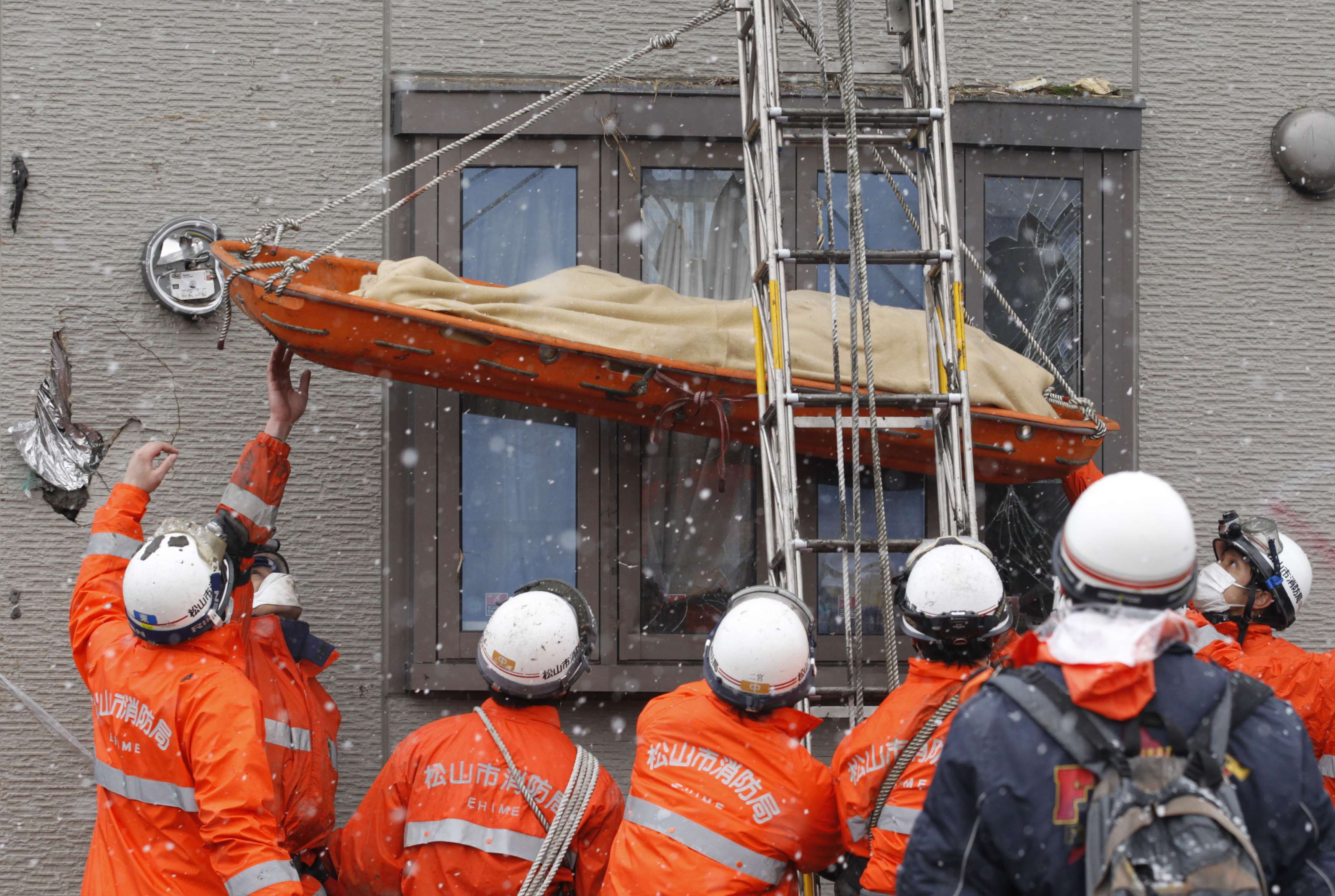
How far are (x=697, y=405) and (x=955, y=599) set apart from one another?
179 cm

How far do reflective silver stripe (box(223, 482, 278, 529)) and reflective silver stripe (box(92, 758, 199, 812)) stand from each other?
3.50ft

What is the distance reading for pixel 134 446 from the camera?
208 inches

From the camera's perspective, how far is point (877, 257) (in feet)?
14.4

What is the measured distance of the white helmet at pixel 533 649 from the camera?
355 centimetres

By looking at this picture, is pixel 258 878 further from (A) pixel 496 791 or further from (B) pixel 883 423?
(B) pixel 883 423

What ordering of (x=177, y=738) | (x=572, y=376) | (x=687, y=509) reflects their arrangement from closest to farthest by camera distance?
(x=177, y=738) < (x=572, y=376) < (x=687, y=509)

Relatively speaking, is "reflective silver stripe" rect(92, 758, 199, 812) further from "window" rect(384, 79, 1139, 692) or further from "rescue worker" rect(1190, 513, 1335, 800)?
"rescue worker" rect(1190, 513, 1335, 800)

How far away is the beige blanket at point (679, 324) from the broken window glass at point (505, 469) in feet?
1.89

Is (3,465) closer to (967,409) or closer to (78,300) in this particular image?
(78,300)

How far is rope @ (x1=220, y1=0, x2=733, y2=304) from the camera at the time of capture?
446 cm

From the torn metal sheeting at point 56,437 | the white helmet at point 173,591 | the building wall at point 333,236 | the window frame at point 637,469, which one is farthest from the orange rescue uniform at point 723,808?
the torn metal sheeting at point 56,437

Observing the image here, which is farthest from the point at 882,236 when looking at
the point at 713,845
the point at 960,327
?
the point at 713,845

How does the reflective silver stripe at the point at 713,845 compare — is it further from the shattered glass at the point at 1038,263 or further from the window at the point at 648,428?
the shattered glass at the point at 1038,263

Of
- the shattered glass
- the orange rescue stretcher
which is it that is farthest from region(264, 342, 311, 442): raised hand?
the shattered glass
